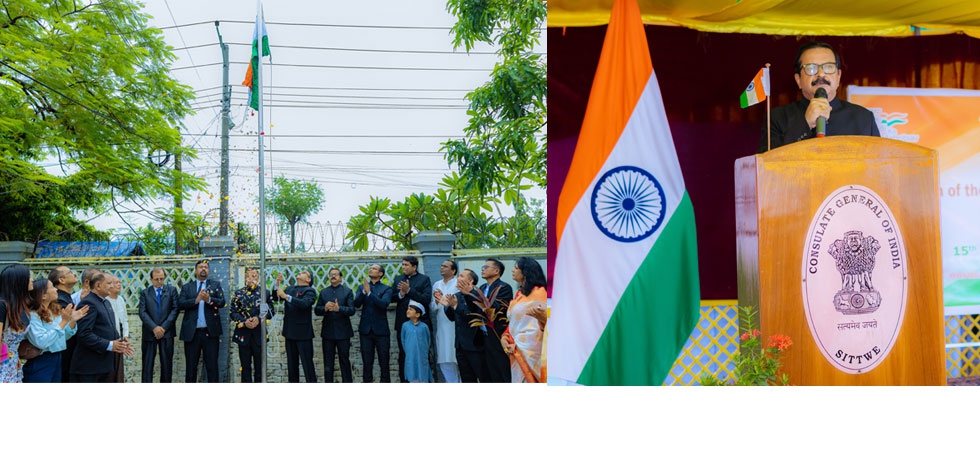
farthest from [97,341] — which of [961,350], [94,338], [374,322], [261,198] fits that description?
[961,350]

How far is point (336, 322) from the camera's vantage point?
18.4 ft

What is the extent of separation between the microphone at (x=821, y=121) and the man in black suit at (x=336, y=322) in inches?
124

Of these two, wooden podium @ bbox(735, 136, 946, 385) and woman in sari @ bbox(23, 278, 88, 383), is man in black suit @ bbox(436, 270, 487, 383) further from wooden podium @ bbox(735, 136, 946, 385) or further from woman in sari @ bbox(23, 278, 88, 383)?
woman in sari @ bbox(23, 278, 88, 383)

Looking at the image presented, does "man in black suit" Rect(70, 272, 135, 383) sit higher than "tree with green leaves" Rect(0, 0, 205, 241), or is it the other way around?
"tree with green leaves" Rect(0, 0, 205, 241)

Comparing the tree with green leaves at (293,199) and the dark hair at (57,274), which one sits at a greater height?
the tree with green leaves at (293,199)

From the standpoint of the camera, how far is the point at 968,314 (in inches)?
206

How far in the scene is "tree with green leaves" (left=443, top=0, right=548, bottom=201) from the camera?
18.0 feet

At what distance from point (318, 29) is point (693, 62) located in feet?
8.06

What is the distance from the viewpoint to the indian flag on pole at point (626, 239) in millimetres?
4902

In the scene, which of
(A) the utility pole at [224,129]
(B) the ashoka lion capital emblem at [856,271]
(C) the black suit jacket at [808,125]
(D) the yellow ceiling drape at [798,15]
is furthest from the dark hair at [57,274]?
(B) the ashoka lion capital emblem at [856,271]

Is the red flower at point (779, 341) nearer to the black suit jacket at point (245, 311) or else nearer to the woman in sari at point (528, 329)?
the woman in sari at point (528, 329)

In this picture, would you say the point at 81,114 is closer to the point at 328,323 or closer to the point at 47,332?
the point at 47,332

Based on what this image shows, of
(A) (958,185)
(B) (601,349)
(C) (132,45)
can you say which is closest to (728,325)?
(B) (601,349)

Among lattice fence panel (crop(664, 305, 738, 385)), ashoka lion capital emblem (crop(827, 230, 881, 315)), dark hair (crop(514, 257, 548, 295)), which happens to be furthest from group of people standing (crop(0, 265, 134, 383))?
ashoka lion capital emblem (crop(827, 230, 881, 315))
